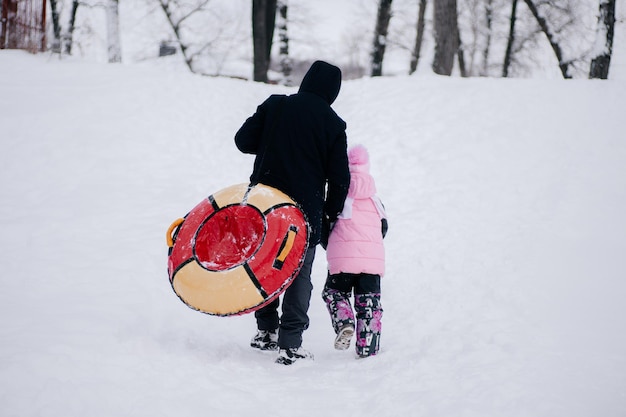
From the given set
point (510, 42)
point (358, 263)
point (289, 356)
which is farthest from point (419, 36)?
point (289, 356)

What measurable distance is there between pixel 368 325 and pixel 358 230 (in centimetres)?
70

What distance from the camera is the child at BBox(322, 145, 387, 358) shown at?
3.62 meters

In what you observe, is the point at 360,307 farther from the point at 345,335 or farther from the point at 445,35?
the point at 445,35

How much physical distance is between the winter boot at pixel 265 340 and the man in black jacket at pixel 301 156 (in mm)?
166

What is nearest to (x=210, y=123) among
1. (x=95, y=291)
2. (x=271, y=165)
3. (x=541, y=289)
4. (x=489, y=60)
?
(x=95, y=291)

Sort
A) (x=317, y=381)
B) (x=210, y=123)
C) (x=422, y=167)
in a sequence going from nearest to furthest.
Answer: (x=317, y=381) → (x=422, y=167) → (x=210, y=123)

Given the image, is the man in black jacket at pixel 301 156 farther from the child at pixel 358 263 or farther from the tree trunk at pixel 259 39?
the tree trunk at pixel 259 39

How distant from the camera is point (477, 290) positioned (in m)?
4.71

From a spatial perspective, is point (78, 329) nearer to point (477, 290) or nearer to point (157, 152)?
point (477, 290)

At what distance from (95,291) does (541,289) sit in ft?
12.7

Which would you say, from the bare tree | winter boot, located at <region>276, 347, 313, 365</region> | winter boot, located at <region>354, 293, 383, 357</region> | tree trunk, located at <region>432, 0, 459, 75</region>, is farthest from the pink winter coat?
the bare tree

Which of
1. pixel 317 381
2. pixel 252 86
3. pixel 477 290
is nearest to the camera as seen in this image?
pixel 317 381

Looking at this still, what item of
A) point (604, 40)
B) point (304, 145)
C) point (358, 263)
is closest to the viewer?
point (304, 145)

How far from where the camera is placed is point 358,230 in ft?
12.0
